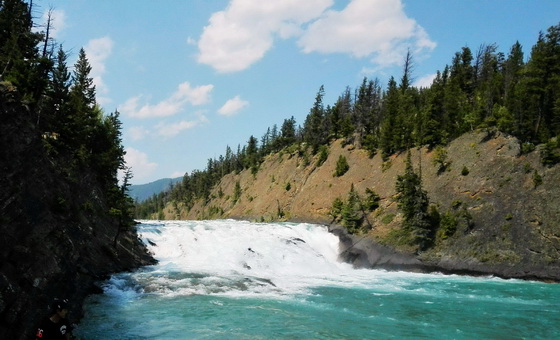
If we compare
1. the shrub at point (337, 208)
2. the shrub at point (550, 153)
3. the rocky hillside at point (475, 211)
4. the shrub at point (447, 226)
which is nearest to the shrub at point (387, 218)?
the rocky hillside at point (475, 211)

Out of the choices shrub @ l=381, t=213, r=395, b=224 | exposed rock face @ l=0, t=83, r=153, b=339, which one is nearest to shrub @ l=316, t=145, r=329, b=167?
shrub @ l=381, t=213, r=395, b=224

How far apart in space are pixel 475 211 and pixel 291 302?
88.0ft

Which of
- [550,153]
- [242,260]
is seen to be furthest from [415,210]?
[242,260]

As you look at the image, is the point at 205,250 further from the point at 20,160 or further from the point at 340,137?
the point at 340,137

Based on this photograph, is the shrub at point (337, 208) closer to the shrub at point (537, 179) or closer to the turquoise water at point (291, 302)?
the turquoise water at point (291, 302)

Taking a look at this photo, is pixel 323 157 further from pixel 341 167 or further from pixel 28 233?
pixel 28 233

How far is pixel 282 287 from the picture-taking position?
27.9 metres

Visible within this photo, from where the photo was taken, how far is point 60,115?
91.8ft

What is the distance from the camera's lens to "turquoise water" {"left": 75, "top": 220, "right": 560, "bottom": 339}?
1762cm

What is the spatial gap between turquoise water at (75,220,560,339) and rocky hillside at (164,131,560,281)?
A: 277 centimetres

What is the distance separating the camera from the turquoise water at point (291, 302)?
1762cm

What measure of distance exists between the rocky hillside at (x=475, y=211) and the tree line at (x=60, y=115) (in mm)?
27144

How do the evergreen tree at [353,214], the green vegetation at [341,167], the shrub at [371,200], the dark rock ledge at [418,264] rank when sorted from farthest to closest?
the green vegetation at [341,167] < the shrub at [371,200] < the evergreen tree at [353,214] < the dark rock ledge at [418,264]

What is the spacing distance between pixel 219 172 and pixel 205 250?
11603cm
